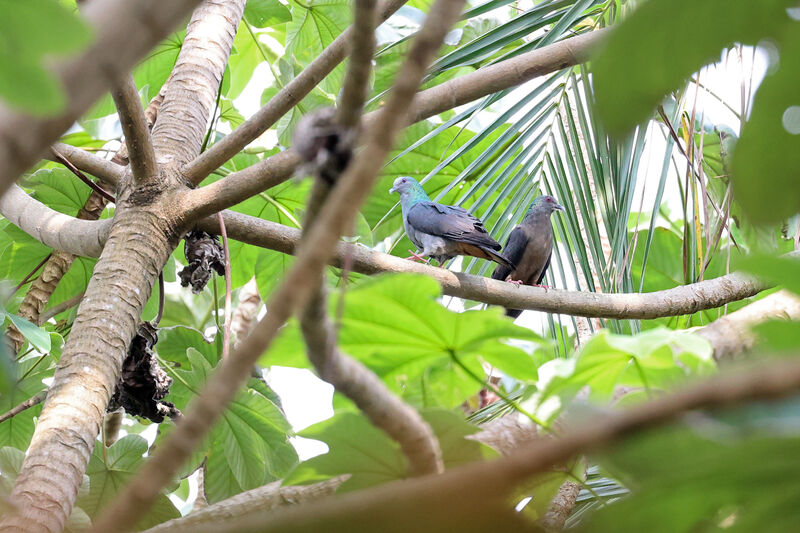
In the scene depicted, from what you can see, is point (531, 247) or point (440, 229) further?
point (531, 247)

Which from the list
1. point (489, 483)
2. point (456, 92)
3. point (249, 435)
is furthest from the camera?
point (249, 435)

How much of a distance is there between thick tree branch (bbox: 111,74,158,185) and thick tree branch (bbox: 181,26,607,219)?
0.15 metres

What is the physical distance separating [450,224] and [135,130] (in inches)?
66.8

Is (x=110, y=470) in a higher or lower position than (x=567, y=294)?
lower

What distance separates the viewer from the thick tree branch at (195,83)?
177 centimetres

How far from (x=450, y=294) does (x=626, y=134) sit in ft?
4.63

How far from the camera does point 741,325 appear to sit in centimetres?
76

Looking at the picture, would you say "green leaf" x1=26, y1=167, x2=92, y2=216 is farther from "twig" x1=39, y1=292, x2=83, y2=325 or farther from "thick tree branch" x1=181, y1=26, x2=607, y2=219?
"thick tree branch" x1=181, y1=26, x2=607, y2=219

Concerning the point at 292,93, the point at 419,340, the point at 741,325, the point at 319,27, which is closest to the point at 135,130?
the point at 292,93

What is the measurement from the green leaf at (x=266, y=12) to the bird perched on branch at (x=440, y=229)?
2.78 feet

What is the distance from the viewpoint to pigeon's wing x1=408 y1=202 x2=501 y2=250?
2.81m

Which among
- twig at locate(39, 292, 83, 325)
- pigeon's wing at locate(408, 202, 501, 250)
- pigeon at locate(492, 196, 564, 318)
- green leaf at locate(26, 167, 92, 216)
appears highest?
pigeon at locate(492, 196, 564, 318)

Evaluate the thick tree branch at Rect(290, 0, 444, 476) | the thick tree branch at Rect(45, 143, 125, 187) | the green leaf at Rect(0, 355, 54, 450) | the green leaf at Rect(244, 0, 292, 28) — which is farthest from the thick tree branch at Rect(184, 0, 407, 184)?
the green leaf at Rect(244, 0, 292, 28)

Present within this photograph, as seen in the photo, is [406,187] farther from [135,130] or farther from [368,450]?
[368,450]
